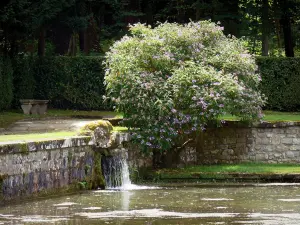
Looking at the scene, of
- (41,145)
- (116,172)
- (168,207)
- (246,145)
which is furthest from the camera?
(246,145)

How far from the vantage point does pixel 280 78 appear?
103ft

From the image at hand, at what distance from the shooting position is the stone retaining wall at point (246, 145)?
23.1m

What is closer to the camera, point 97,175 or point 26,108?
point 97,175

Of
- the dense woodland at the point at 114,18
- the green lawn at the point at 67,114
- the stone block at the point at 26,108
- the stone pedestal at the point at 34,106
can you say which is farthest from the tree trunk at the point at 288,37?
the stone block at the point at 26,108

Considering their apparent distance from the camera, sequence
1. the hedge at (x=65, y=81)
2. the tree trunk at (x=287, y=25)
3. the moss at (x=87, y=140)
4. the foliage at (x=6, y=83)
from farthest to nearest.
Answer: the tree trunk at (x=287, y=25) → the hedge at (x=65, y=81) → the foliage at (x=6, y=83) → the moss at (x=87, y=140)

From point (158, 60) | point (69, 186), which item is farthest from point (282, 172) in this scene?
point (69, 186)

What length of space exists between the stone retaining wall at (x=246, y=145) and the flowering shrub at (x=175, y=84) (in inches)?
34.8

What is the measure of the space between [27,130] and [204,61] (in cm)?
604

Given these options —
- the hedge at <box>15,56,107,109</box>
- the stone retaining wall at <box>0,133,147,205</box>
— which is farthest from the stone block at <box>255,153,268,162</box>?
the hedge at <box>15,56,107,109</box>

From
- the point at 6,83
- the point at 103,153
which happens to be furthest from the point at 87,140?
the point at 6,83

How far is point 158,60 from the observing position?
21.5 meters

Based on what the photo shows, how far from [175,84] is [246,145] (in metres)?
3.47

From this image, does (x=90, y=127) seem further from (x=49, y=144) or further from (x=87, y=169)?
(x=49, y=144)

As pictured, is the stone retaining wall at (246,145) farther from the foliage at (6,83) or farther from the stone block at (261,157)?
the foliage at (6,83)
